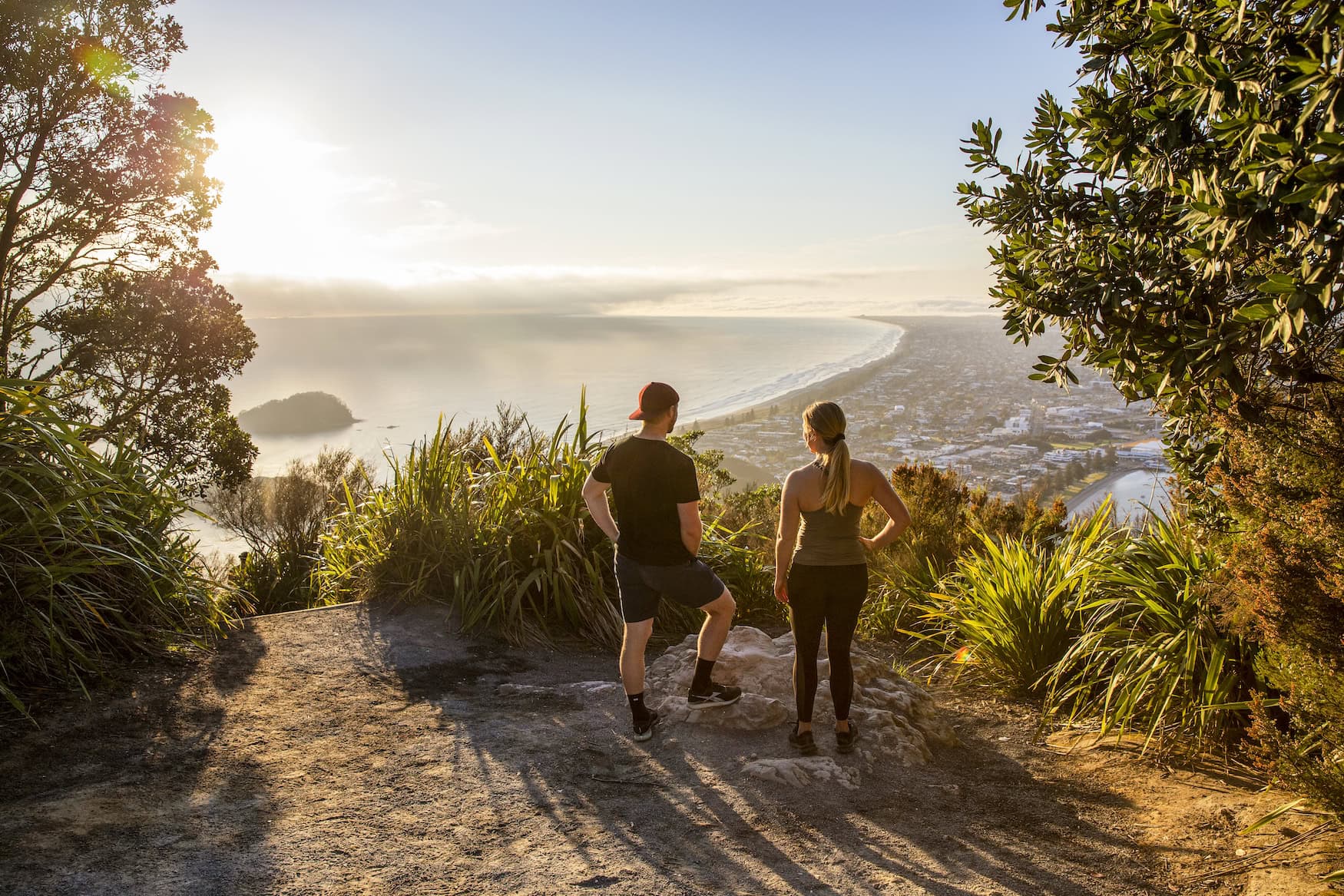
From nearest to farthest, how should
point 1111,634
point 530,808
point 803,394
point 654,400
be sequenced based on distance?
1. point 530,808
2. point 654,400
3. point 1111,634
4. point 803,394

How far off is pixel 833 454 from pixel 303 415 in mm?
70954

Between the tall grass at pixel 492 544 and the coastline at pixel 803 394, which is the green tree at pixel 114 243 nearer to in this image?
the tall grass at pixel 492 544

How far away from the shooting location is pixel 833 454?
4148 mm

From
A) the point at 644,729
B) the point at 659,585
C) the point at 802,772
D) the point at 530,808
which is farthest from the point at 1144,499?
the point at 530,808

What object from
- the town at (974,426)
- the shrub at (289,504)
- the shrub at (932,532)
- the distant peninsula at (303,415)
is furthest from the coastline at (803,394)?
the distant peninsula at (303,415)

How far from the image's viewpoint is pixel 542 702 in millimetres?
5098

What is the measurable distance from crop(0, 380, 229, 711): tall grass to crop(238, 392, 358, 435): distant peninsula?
6673 cm

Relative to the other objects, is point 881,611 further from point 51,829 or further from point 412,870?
point 51,829

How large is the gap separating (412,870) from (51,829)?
53.9 inches

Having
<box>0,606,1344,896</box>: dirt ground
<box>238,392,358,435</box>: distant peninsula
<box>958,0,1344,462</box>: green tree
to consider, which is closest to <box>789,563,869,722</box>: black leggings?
<box>0,606,1344,896</box>: dirt ground

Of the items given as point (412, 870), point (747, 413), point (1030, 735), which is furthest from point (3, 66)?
point (747, 413)

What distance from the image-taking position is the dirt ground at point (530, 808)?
319 centimetres

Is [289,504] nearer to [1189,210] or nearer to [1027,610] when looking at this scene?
[1027,610]

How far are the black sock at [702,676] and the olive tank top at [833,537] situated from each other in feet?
2.89
